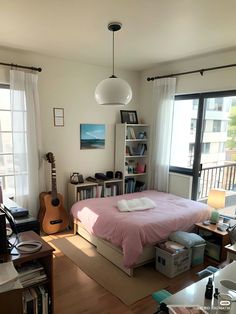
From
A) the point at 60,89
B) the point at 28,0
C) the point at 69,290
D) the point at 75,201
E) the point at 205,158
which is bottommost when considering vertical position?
the point at 69,290

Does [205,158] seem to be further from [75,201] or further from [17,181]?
[17,181]

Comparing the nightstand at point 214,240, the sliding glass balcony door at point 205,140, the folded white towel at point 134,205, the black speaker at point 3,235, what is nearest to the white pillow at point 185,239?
the nightstand at point 214,240

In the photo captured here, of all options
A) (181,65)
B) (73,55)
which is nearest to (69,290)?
(73,55)

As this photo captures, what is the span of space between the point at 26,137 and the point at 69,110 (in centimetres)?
87

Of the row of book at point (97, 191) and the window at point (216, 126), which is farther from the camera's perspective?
the row of book at point (97, 191)

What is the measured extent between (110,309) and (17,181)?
2204 mm

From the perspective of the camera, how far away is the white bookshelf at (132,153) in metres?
4.43

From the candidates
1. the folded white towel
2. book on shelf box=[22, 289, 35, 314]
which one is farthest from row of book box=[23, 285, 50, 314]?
the folded white towel

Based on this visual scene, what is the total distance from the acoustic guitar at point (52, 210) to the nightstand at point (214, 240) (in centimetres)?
201

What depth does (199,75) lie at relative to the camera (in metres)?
3.72

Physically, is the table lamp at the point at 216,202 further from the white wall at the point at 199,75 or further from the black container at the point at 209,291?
the black container at the point at 209,291

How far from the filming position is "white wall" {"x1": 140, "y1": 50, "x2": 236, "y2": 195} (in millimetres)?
3359

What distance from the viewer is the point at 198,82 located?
3.74 meters

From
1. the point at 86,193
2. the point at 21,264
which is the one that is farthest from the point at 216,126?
the point at 21,264
